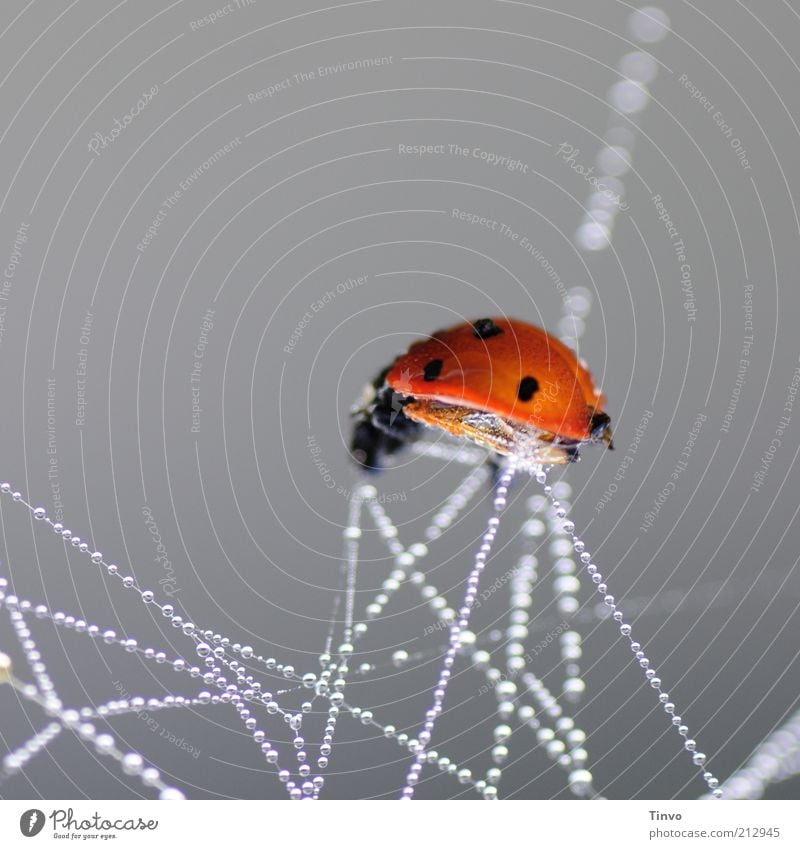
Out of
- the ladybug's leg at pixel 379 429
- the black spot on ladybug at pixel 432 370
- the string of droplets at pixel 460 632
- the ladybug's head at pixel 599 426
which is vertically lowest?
the string of droplets at pixel 460 632

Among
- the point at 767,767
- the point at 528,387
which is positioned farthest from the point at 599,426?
the point at 767,767

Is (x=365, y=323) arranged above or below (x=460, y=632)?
above

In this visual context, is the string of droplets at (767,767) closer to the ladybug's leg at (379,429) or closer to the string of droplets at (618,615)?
the string of droplets at (618,615)

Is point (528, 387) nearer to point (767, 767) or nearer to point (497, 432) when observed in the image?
point (497, 432)

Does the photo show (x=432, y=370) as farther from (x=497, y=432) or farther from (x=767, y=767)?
(x=767, y=767)

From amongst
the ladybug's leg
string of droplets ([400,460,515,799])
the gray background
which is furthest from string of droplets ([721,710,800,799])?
the ladybug's leg

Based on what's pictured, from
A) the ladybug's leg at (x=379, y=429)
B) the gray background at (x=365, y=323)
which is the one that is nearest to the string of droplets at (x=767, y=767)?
the gray background at (x=365, y=323)

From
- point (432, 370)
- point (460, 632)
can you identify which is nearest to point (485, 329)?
point (432, 370)

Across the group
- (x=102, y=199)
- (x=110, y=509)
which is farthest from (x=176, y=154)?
(x=110, y=509)
